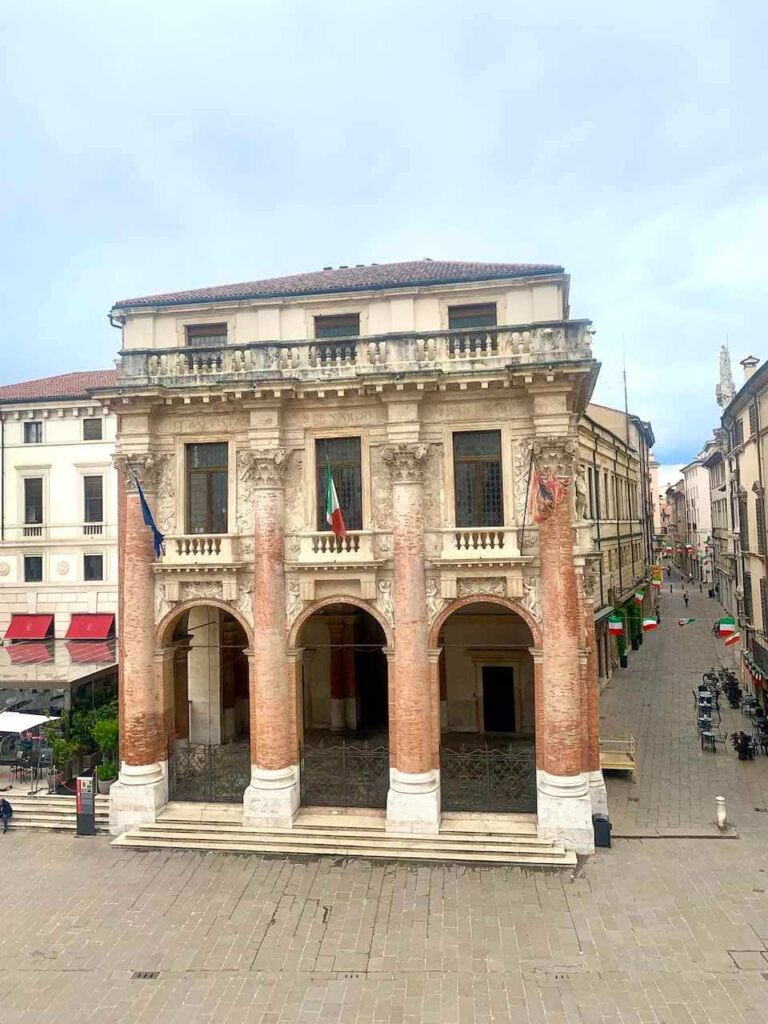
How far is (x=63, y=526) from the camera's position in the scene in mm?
31484

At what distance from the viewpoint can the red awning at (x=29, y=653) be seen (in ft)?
88.1

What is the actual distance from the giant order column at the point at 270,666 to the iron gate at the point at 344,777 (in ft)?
3.62

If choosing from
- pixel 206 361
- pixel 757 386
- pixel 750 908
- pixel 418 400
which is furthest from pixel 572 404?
pixel 757 386

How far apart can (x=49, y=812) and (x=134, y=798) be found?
306 cm

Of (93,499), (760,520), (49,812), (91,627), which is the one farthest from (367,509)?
(760,520)

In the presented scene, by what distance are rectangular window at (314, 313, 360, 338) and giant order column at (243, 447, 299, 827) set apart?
391 cm

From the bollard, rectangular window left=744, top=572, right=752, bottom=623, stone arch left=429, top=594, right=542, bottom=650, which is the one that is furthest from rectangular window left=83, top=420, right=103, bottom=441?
rectangular window left=744, top=572, right=752, bottom=623

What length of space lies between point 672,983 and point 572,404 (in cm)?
1304

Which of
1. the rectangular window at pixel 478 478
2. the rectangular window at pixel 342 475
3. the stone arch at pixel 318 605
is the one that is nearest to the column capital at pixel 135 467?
the rectangular window at pixel 342 475

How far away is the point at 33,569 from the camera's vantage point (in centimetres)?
3209

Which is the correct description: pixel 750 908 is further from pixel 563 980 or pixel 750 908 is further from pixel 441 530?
pixel 441 530

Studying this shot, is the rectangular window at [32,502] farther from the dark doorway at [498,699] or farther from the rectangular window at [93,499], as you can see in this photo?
the dark doorway at [498,699]

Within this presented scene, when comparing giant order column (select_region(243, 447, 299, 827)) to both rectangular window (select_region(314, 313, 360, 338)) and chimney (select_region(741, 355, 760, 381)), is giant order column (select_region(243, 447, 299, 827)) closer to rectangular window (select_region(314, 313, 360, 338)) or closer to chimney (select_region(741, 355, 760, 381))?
rectangular window (select_region(314, 313, 360, 338))

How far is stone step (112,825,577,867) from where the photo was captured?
15.9m
